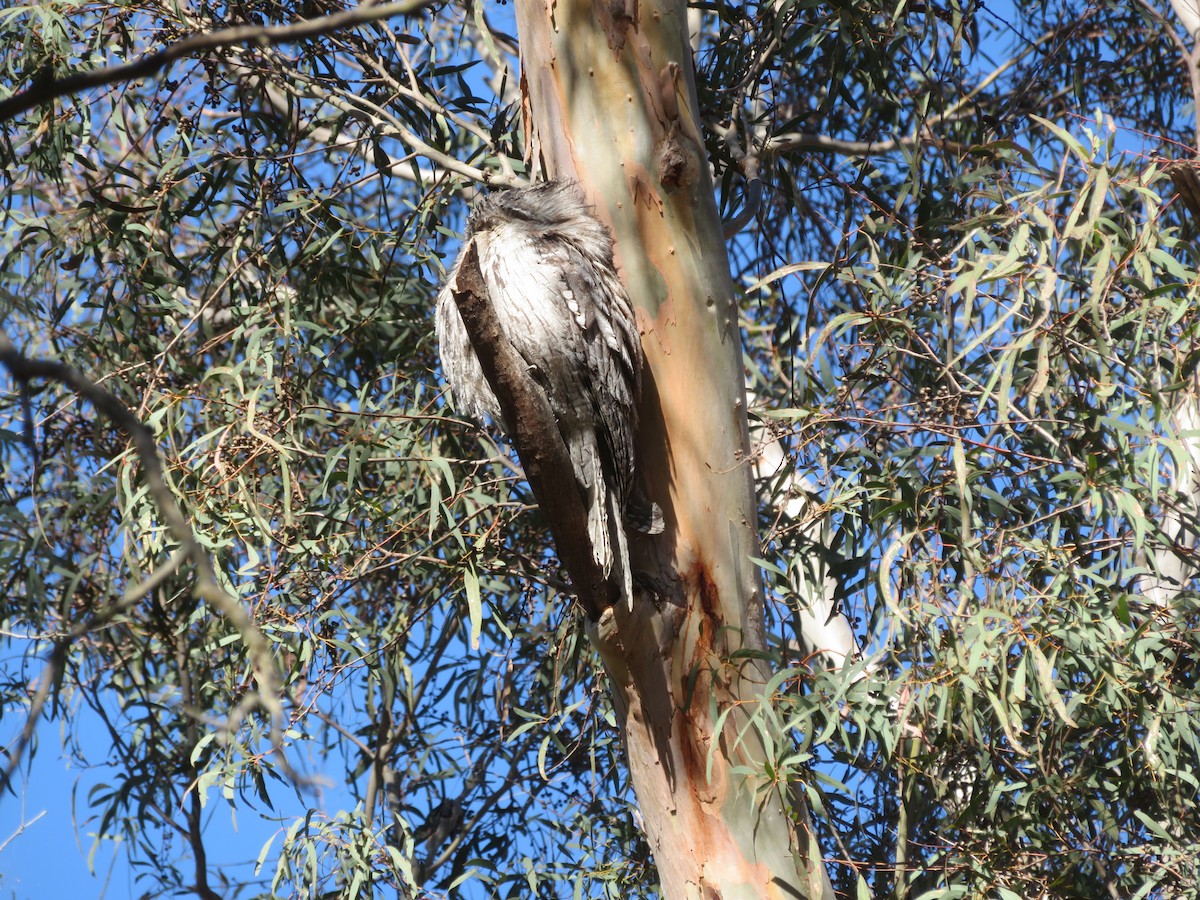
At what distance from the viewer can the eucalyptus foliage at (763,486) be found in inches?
77.7

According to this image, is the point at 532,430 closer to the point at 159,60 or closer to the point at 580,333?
the point at 580,333

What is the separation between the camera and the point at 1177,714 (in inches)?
75.4

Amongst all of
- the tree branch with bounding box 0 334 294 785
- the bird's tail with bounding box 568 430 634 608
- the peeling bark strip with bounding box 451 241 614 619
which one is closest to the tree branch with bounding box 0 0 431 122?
the tree branch with bounding box 0 334 294 785

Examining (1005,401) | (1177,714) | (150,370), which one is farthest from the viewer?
(150,370)

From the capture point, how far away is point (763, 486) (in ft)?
8.41

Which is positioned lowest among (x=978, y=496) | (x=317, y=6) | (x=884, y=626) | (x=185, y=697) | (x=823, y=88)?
(x=884, y=626)

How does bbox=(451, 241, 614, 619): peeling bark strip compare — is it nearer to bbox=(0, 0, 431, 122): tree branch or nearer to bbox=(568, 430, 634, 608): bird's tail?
bbox=(568, 430, 634, 608): bird's tail

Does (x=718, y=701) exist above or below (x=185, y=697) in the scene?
below

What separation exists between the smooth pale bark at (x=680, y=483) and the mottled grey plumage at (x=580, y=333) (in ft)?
0.16

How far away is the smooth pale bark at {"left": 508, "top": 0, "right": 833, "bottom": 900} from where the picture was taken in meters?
1.78

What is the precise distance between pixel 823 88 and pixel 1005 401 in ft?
4.83

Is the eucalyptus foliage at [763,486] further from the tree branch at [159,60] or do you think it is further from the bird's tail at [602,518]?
the tree branch at [159,60]

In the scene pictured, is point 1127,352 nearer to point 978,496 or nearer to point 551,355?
point 978,496

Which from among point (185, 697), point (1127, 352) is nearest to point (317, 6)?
point (185, 697)
